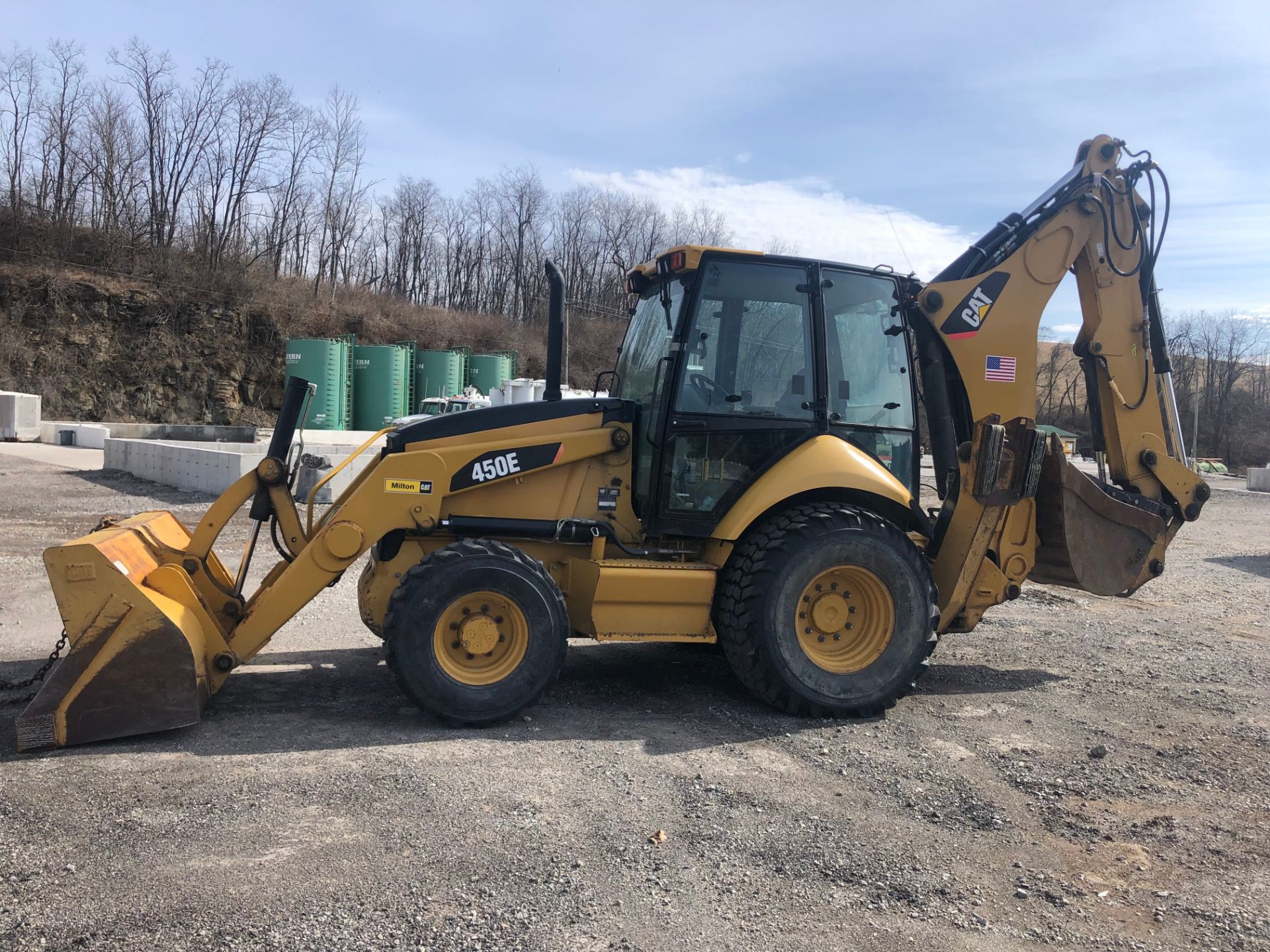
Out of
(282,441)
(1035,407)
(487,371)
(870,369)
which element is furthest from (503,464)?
(487,371)

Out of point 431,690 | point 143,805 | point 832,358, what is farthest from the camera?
point 832,358

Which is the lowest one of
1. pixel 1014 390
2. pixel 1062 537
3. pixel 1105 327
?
pixel 1062 537

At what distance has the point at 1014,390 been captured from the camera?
18.8ft

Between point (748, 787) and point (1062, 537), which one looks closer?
point (748, 787)

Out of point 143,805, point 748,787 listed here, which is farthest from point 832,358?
point 143,805

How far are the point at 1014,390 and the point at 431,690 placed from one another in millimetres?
3915

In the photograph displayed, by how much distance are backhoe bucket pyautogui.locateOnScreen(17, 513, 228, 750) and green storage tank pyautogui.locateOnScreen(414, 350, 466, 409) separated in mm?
30621

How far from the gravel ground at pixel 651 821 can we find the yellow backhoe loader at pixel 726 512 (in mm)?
412

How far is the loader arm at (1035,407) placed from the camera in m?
5.46

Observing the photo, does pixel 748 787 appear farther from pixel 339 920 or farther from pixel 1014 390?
pixel 1014 390

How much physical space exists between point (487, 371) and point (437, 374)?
2156mm

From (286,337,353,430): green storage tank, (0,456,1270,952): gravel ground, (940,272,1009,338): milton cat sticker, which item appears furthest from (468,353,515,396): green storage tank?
(940,272,1009,338): milton cat sticker

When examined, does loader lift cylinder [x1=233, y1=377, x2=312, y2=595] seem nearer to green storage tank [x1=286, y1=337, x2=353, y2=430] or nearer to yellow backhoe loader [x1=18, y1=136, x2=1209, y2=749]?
yellow backhoe loader [x1=18, y1=136, x2=1209, y2=749]

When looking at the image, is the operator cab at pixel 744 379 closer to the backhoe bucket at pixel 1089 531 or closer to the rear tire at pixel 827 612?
the rear tire at pixel 827 612
